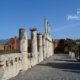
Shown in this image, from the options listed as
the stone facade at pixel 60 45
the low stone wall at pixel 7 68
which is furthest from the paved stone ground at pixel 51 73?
the stone facade at pixel 60 45

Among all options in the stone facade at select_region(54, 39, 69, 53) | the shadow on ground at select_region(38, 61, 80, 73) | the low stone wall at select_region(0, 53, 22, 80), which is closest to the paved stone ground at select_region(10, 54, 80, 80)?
the shadow on ground at select_region(38, 61, 80, 73)

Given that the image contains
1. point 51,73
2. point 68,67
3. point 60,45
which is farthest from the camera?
point 60,45

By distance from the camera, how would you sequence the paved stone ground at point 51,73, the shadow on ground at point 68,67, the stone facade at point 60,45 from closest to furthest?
1. the paved stone ground at point 51,73
2. the shadow on ground at point 68,67
3. the stone facade at point 60,45

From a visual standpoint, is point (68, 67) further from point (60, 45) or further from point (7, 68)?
point (60, 45)

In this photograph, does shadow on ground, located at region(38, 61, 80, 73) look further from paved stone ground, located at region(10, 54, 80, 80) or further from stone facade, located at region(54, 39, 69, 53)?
stone facade, located at region(54, 39, 69, 53)

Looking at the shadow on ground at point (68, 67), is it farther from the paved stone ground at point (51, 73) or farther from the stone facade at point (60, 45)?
the stone facade at point (60, 45)

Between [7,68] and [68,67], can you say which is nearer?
[7,68]

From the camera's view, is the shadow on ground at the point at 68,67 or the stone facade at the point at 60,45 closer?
the shadow on ground at the point at 68,67

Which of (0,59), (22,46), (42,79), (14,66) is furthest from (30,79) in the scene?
(22,46)

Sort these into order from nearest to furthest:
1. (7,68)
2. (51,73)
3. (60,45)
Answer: (7,68) < (51,73) < (60,45)

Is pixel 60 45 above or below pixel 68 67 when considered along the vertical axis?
above

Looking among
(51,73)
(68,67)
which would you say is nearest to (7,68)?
(51,73)

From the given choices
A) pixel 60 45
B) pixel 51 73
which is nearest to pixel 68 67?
pixel 51 73

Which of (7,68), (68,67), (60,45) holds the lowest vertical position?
(68,67)
